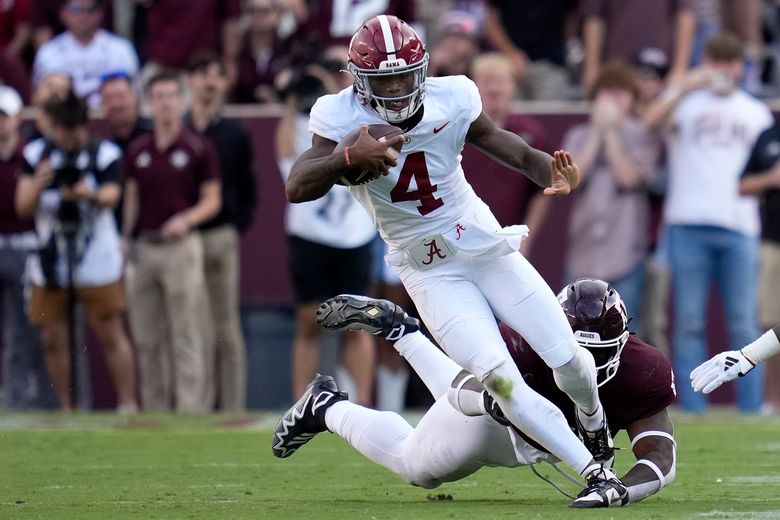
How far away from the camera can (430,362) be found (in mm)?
5543

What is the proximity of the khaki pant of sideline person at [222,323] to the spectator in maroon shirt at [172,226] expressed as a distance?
0.62 ft

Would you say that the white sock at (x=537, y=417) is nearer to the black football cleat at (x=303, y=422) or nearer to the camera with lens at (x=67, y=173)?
the black football cleat at (x=303, y=422)

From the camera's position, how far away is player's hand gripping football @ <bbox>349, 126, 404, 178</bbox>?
4.76 m

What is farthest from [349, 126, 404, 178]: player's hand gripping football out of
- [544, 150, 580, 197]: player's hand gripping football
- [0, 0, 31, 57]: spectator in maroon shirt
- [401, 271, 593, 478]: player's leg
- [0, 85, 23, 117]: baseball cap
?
[0, 0, 31, 57]: spectator in maroon shirt

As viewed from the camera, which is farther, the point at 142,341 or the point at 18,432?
the point at 142,341

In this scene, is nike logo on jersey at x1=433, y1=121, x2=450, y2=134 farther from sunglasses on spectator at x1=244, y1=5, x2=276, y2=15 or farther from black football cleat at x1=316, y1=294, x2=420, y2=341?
sunglasses on spectator at x1=244, y1=5, x2=276, y2=15

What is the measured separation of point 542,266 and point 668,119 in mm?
1564

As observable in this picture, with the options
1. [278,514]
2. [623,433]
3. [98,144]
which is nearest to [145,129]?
[98,144]

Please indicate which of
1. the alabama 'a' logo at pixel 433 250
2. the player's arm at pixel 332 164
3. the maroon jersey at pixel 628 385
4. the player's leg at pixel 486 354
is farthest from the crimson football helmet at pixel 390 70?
the maroon jersey at pixel 628 385

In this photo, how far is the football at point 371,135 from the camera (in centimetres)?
484

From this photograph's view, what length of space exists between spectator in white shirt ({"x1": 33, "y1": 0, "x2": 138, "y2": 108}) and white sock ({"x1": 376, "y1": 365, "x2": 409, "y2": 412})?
2542 mm

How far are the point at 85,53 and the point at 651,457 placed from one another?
5909 mm

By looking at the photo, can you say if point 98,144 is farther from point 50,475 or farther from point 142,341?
point 50,475

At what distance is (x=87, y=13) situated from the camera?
384 inches
